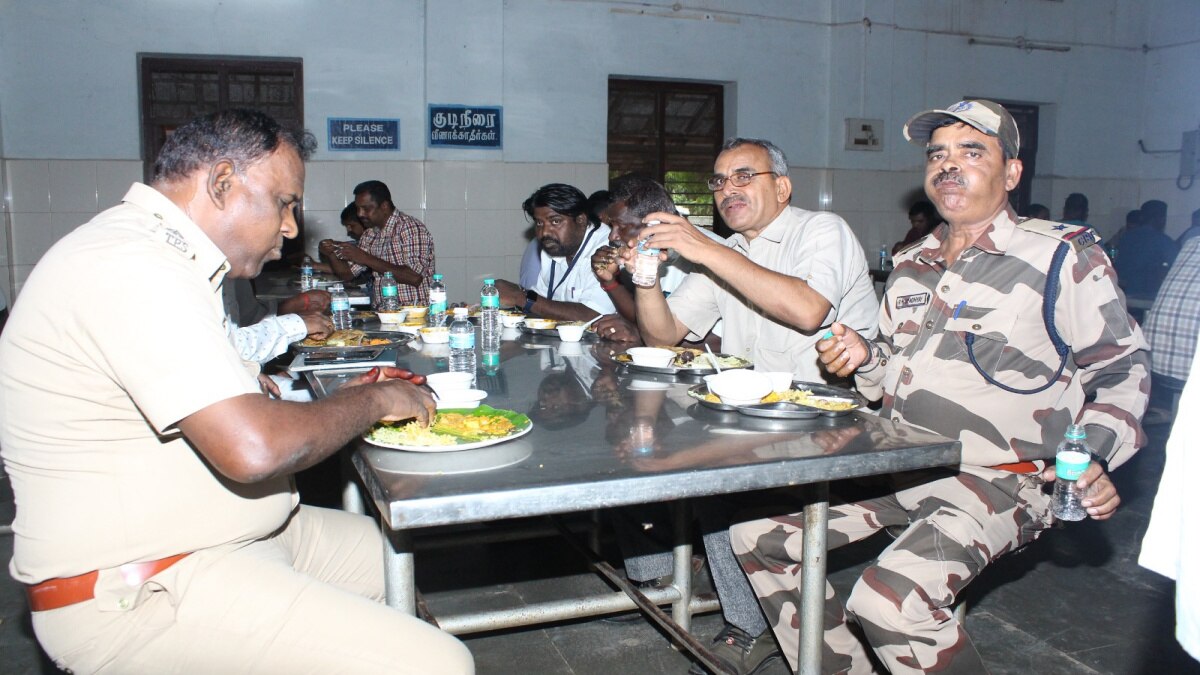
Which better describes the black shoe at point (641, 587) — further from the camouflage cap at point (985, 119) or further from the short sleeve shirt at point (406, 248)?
the short sleeve shirt at point (406, 248)

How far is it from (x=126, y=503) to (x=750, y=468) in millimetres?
1121

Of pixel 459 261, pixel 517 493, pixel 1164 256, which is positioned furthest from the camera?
pixel 459 261

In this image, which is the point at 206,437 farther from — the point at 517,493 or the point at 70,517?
the point at 517,493

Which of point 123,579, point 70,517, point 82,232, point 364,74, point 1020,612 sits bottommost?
point 1020,612

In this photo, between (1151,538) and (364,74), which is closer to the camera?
(1151,538)

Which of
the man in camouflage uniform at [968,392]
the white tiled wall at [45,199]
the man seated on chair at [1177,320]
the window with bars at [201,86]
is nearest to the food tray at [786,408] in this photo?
the man in camouflage uniform at [968,392]

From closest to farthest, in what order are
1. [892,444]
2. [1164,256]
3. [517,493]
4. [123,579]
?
1. [517,493]
2. [123,579]
3. [892,444]
4. [1164,256]

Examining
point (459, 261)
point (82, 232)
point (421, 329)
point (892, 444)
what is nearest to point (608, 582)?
point (421, 329)

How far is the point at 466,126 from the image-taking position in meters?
7.45

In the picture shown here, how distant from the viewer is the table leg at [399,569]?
1.83m

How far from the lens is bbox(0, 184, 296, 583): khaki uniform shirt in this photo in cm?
150

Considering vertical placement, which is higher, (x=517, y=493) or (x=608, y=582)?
(x=517, y=493)

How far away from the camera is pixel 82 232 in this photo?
162 cm

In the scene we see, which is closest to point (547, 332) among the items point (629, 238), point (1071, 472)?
point (629, 238)
